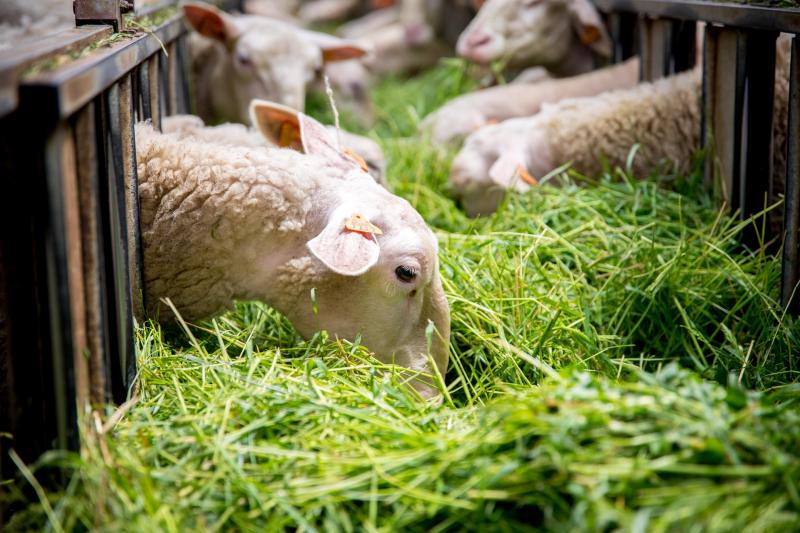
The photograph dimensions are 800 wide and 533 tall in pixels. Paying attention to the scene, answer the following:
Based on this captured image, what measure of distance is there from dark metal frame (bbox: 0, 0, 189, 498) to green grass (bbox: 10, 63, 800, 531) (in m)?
0.14

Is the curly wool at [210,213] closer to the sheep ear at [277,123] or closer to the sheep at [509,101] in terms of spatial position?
the sheep ear at [277,123]

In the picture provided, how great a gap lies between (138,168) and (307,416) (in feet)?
3.98

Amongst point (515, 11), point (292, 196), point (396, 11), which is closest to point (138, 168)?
point (292, 196)

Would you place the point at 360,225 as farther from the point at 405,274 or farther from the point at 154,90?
the point at 154,90

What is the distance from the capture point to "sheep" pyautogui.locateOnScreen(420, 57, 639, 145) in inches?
237

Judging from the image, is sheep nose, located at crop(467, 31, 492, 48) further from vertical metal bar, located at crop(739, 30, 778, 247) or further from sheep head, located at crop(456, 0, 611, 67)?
vertical metal bar, located at crop(739, 30, 778, 247)

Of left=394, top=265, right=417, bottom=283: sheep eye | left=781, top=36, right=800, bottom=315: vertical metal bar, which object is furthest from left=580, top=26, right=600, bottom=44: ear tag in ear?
left=394, top=265, right=417, bottom=283: sheep eye

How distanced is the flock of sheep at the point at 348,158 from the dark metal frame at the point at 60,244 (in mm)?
485

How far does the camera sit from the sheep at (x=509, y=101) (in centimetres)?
602

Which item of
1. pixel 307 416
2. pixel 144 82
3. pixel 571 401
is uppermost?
pixel 144 82

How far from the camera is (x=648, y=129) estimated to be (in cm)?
481

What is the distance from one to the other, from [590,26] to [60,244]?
533 centimetres

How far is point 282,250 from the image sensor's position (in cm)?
313

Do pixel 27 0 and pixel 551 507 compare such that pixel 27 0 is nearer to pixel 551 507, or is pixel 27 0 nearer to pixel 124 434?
pixel 124 434
